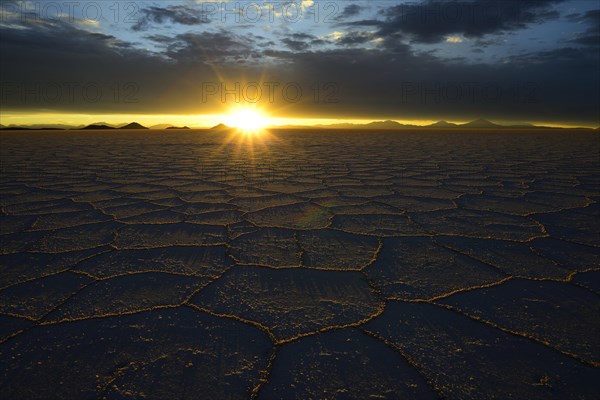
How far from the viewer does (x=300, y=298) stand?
1.07 m

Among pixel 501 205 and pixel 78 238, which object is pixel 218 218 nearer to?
pixel 78 238

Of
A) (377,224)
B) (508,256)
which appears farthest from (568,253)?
(377,224)

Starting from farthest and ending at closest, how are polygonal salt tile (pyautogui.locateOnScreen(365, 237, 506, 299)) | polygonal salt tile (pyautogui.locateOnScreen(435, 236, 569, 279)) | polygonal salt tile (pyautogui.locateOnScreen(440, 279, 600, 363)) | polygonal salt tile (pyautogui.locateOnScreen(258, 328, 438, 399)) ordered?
1. polygonal salt tile (pyautogui.locateOnScreen(435, 236, 569, 279))
2. polygonal salt tile (pyautogui.locateOnScreen(365, 237, 506, 299))
3. polygonal salt tile (pyautogui.locateOnScreen(440, 279, 600, 363))
4. polygonal salt tile (pyautogui.locateOnScreen(258, 328, 438, 399))

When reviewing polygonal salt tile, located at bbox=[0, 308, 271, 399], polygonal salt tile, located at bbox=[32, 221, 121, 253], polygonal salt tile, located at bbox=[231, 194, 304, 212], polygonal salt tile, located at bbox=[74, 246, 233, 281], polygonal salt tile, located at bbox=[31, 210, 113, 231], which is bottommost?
polygonal salt tile, located at bbox=[0, 308, 271, 399]

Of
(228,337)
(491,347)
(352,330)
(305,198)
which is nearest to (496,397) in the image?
(491,347)

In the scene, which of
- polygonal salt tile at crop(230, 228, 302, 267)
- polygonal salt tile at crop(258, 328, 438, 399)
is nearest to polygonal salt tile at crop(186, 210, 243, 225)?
polygonal salt tile at crop(230, 228, 302, 267)

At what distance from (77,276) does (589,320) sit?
1537mm

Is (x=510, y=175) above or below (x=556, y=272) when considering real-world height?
above

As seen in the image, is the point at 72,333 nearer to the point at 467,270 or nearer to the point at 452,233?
the point at 467,270

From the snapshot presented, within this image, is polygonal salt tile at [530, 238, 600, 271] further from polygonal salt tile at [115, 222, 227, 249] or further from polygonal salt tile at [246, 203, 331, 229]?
polygonal salt tile at [115, 222, 227, 249]

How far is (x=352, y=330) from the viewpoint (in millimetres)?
910

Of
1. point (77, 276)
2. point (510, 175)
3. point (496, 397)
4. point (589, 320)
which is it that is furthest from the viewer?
point (510, 175)

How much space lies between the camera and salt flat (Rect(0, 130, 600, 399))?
2.46 feet

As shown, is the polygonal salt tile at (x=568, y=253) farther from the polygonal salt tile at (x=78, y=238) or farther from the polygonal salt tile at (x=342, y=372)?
the polygonal salt tile at (x=78, y=238)
